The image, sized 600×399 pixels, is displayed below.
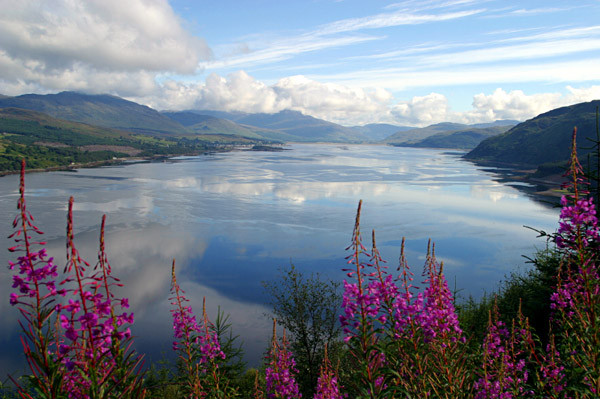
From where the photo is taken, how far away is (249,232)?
40969 mm

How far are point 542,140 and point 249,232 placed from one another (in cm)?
12320

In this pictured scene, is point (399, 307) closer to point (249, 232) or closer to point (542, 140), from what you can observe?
point (249, 232)

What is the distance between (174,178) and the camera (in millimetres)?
81250

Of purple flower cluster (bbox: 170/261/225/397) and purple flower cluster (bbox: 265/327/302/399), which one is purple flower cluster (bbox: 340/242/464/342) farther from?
purple flower cluster (bbox: 170/261/225/397)

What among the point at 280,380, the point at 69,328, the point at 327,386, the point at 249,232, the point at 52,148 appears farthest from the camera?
the point at 52,148

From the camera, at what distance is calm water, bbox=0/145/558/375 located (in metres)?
25.8

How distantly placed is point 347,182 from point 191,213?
36.9m

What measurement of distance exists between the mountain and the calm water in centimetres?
5850

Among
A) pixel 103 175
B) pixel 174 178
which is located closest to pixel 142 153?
pixel 103 175

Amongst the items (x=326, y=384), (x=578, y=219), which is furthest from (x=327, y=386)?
(x=578, y=219)

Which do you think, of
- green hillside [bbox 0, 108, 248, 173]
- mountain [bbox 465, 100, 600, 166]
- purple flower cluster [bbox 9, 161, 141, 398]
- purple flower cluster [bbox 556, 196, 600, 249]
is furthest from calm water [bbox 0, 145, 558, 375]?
mountain [bbox 465, 100, 600, 166]

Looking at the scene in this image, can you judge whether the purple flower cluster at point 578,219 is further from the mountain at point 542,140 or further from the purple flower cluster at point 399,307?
the mountain at point 542,140

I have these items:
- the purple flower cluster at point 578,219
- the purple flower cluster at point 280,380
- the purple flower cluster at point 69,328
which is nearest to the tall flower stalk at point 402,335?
the purple flower cluster at point 578,219

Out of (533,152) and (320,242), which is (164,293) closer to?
(320,242)
